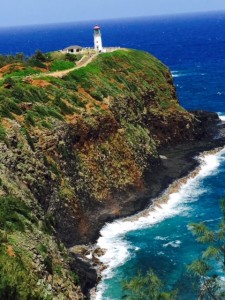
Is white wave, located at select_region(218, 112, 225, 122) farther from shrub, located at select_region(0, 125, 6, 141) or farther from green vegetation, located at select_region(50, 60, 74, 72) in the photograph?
shrub, located at select_region(0, 125, 6, 141)

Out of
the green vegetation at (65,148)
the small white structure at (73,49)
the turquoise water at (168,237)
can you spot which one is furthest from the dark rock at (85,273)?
the small white structure at (73,49)

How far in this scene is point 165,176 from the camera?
71.1 m

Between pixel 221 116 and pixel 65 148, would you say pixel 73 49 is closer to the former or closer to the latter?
pixel 221 116

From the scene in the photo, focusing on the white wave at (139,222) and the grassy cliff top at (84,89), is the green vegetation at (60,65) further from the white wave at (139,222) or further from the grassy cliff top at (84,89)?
the white wave at (139,222)

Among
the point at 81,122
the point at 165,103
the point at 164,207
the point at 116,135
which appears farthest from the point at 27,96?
the point at 165,103

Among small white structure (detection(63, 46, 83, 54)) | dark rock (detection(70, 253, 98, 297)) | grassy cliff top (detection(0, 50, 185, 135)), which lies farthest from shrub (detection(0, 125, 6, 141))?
small white structure (detection(63, 46, 83, 54))

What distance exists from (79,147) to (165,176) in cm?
1517

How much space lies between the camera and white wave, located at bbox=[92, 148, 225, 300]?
48.7m

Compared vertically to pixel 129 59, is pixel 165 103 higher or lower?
lower

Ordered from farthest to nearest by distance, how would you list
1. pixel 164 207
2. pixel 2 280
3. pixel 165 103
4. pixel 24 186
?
pixel 165 103, pixel 164 207, pixel 24 186, pixel 2 280

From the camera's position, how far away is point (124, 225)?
2231 inches

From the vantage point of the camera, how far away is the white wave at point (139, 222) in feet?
160

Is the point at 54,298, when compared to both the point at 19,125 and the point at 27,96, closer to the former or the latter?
the point at 19,125

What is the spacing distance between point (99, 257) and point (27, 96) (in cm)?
2632
